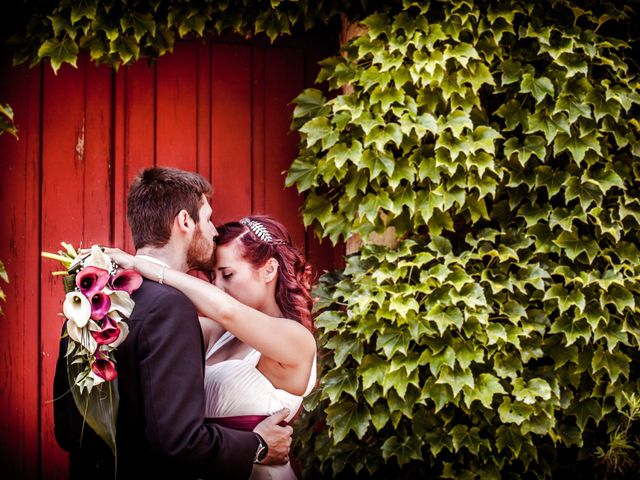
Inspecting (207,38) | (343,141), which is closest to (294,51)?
(207,38)

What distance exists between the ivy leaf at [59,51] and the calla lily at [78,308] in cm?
168

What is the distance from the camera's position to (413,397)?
3588 mm

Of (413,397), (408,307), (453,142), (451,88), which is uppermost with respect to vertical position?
(451,88)

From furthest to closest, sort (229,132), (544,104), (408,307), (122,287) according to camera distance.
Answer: (229,132) < (544,104) < (408,307) < (122,287)

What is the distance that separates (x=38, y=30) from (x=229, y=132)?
42.0 inches

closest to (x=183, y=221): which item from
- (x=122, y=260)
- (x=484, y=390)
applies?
(x=122, y=260)

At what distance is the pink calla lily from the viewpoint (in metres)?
2.33

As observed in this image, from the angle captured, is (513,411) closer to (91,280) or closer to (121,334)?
(121,334)

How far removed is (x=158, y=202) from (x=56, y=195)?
128 centimetres

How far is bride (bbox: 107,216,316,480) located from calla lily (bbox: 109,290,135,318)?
23cm

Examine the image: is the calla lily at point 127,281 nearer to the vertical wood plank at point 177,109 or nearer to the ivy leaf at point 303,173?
the ivy leaf at point 303,173

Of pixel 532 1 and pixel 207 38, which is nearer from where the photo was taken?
pixel 532 1

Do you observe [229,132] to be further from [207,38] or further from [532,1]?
[532,1]

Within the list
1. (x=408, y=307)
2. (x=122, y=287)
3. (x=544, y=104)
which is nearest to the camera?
(x=122, y=287)
